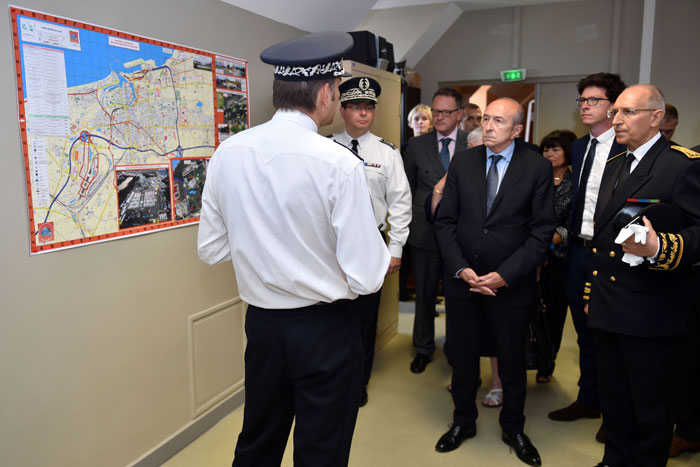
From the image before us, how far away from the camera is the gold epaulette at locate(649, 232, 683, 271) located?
5.83 ft

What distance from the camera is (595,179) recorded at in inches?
102

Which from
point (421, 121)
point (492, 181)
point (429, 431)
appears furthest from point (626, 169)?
point (421, 121)

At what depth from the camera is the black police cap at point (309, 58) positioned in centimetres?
146

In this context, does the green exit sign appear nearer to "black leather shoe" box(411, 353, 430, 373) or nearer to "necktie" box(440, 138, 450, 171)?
"necktie" box(440, 138, 450, 171)

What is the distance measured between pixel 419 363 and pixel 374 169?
143 centimetres

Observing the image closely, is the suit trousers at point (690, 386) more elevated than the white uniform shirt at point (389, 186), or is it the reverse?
the white uniform shirt at point (389, 186)

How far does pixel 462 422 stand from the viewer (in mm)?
2592

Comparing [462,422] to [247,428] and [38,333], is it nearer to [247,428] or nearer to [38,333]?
[247,428]

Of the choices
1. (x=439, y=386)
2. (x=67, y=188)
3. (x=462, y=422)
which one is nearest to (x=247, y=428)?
(x=67, y=188)

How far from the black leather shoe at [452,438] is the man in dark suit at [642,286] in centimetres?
71

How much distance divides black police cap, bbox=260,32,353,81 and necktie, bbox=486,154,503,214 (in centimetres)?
115

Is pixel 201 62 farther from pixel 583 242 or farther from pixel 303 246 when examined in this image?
pixel 583 242

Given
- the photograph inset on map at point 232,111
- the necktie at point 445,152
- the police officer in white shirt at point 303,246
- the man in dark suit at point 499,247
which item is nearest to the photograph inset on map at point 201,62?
the photograph inset on map at point 232,111

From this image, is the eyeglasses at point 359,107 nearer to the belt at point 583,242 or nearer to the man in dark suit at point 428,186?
the man in dark suit at point 428,186
